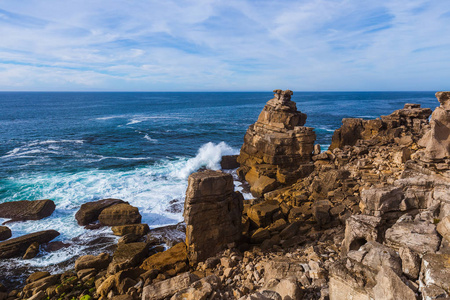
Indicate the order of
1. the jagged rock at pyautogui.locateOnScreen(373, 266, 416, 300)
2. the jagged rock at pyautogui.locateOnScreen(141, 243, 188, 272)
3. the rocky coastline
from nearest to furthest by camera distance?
the jagged rock at pyautogui.locateOnScreen(373, 266, 416, 300), the rocky coastline, the jagged rock at pyautogui.locateOnScreen(141, 243, 188, 272)

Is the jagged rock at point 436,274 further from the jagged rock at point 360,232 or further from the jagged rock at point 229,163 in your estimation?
the jagged rock at point 229,163

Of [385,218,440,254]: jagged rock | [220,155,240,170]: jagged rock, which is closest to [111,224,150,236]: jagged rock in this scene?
[385,218,440,254]: jagged rock

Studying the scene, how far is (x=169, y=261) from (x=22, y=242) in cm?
951

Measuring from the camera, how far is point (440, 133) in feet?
33.5

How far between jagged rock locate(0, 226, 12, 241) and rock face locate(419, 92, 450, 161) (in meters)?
22.0

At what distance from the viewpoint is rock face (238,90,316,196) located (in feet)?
73.9

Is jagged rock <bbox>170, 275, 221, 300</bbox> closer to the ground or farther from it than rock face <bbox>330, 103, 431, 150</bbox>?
closer to the ground

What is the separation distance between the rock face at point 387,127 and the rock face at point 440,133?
40.8 feet

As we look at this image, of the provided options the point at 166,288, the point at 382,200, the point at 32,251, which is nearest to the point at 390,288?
the point at 382,200

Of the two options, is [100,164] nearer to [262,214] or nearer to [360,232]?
[262,214]

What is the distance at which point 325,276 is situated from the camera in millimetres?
7465

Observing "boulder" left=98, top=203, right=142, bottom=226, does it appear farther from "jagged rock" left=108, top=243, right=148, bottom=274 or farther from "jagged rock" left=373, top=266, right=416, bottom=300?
"jagged rock" left=373, top=266, right=416, bottom=300

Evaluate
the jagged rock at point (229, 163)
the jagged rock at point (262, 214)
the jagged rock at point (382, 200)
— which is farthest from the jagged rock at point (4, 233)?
the jagged rock at point (382, 200)

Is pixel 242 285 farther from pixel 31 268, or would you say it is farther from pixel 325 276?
pixel 31 268
